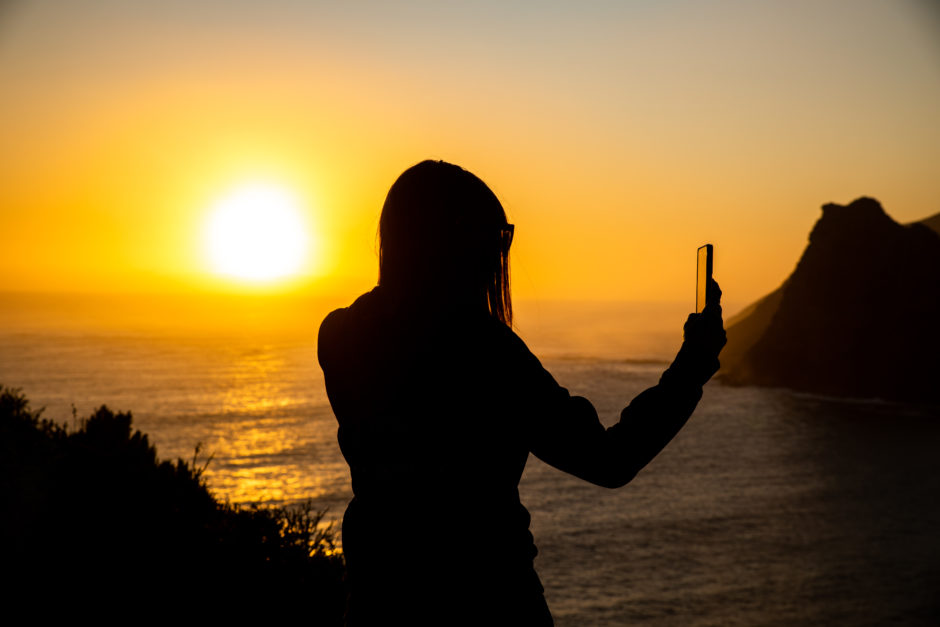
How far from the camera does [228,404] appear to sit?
12325 cm

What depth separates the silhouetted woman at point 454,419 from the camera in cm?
180

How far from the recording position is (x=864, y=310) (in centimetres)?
13888

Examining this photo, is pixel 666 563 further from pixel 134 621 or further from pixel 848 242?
pixel 848 242

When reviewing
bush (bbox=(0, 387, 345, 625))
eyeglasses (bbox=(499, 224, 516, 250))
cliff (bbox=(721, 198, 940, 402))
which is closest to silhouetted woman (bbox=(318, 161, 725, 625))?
eyeglasses (bbox=(499, 224, 516, 250))

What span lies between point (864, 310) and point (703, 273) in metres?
153

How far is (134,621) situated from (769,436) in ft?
374

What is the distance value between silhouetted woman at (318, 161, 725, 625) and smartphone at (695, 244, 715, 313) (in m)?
0.29

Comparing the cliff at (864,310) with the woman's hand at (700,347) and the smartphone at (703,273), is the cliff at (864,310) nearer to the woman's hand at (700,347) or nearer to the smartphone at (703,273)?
the smartphone at (703,273)

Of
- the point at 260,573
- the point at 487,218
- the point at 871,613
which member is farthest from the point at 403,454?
the point at 871,613

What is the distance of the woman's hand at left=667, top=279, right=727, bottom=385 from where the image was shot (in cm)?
196

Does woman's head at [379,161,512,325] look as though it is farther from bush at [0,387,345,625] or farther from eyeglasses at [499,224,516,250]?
bush at [0,387,345,625]

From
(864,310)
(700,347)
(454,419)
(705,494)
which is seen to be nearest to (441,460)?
(454,419)

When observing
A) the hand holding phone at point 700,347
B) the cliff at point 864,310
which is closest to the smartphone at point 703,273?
the hand holding phone at point 700,347

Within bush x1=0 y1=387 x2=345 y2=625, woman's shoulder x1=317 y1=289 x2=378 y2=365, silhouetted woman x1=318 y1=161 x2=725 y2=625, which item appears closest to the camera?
silhouetted woman x1=318 y1=161 x2=725 y2=625
